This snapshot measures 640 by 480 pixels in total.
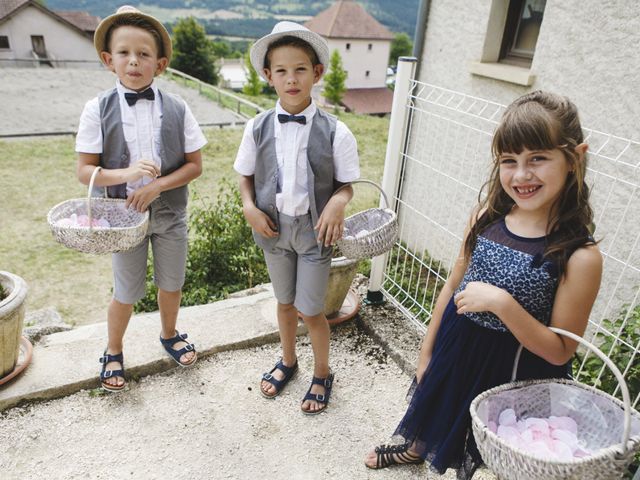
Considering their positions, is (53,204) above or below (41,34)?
below

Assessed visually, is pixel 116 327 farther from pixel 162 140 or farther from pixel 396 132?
pixel 396 132

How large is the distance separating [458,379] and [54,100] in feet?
62.1

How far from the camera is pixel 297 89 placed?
1906 mm

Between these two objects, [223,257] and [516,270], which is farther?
[223,257]

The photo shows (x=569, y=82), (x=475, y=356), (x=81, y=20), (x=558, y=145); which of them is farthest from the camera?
(x=81, y=20)

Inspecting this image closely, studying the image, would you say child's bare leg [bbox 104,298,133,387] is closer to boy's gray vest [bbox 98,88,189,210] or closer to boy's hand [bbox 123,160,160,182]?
boy's gray vest [bbox 98,88,189,210]

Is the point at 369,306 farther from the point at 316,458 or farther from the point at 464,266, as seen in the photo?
the point at 464,266

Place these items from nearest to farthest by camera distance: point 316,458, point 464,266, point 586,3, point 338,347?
point 464,266 < point 316,458 < point 338,347 < point 586,3

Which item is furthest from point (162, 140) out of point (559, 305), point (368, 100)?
point (368, 100)

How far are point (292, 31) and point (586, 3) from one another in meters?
2.57

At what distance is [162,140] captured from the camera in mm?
2119

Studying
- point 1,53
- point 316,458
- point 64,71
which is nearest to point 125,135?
point 316,458

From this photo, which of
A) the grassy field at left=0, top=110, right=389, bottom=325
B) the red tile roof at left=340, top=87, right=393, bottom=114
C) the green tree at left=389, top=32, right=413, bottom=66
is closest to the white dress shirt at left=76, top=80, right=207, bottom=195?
the grassy field at left=0, top=110, right=389, bottom=325

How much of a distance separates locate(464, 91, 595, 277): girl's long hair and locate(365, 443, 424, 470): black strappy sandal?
1.22 metres
